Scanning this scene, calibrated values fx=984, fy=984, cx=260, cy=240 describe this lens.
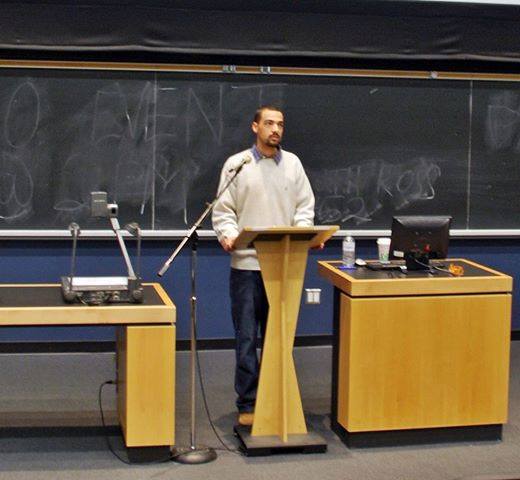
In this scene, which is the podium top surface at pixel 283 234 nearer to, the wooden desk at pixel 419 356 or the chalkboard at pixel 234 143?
the wooden desk at pixel 419 356

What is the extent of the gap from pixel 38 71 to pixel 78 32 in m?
0.38

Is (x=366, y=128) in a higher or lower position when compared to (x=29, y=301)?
higher

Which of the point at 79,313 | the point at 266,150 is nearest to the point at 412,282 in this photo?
the point at 266,150

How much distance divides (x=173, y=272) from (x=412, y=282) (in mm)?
2366

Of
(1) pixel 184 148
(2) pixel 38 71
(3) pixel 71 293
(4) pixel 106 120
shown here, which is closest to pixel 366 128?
(1) pixel 184 148

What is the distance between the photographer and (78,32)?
6.32 metres

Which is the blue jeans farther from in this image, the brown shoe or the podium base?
the podium base

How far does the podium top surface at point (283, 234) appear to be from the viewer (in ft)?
14.8

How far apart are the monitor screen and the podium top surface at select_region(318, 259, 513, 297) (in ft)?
0.36

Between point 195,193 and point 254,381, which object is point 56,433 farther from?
point 195,193

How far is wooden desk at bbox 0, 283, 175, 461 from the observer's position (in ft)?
14.6

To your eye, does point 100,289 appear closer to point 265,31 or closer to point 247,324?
point 247,324

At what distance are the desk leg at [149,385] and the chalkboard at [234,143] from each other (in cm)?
220

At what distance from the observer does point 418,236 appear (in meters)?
5.07
